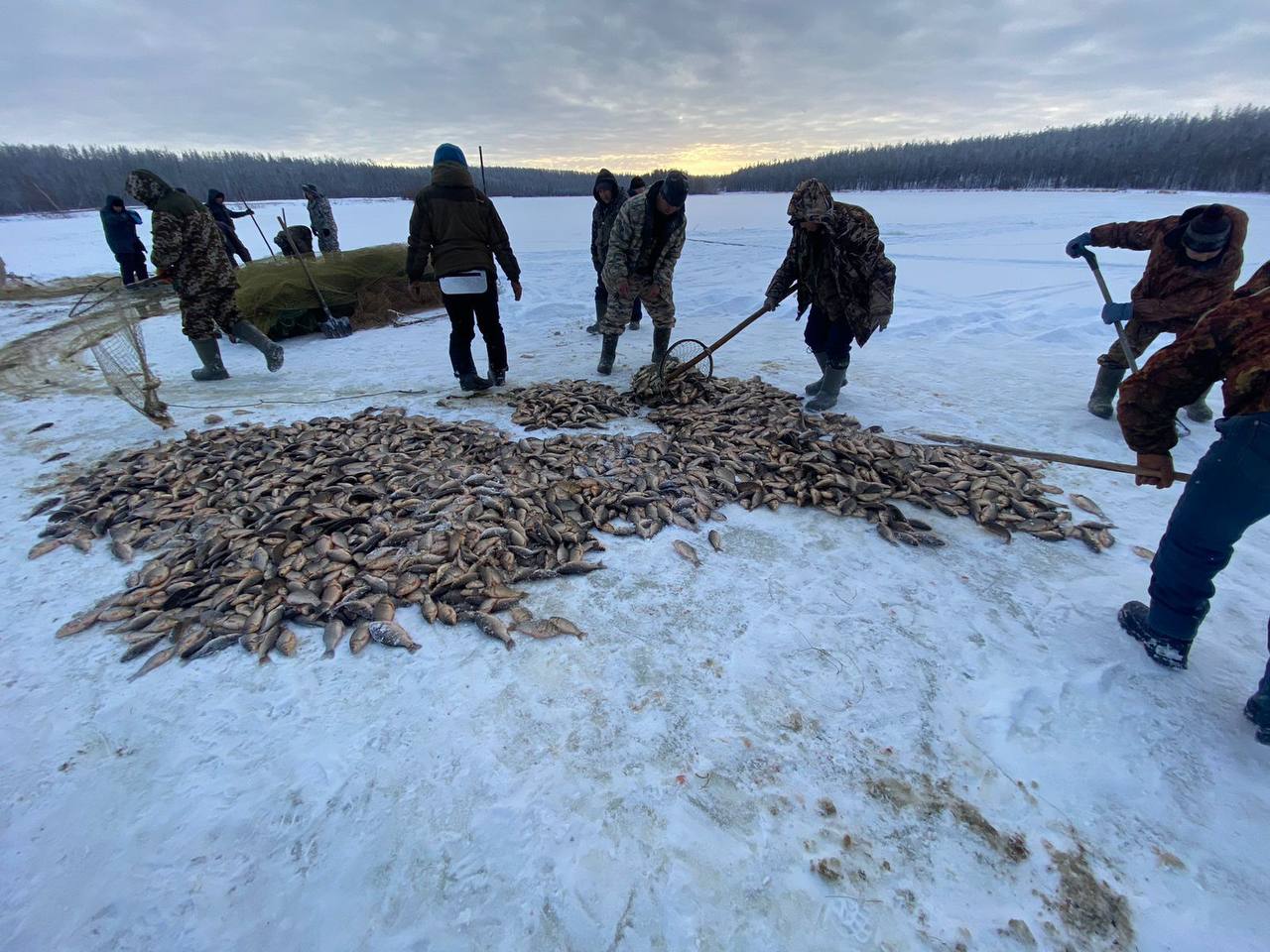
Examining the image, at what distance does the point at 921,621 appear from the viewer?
3184 millimetres

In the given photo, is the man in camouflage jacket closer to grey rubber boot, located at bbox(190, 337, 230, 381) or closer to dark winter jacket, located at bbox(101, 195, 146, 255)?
grey rubber boot, located at bbox(190, 337, 230, 381)

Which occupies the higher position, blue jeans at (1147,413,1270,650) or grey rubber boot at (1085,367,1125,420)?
blue jeans at (1147,413,1270,650)

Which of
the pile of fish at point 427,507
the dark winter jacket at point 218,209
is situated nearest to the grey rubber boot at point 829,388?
the pile of fish at point 427,507

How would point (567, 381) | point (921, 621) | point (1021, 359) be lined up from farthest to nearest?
point (1021, 359), point (567, 381), point (921, 621)

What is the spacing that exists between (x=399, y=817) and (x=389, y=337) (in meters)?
9.23

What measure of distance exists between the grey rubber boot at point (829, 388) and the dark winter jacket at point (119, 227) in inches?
524

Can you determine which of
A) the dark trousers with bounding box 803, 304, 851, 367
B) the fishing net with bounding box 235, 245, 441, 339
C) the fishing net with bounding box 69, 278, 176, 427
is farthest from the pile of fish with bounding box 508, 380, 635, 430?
the fishing net with bounding box 235, 245, 441, 339

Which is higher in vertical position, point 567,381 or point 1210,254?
point 1210,254

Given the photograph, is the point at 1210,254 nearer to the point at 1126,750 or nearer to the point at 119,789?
the point at 1126,750

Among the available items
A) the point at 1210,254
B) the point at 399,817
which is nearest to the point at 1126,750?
the point at 399,817

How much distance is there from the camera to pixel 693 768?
7.85 ft

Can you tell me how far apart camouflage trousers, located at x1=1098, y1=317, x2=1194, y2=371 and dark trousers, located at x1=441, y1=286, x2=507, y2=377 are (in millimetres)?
6422

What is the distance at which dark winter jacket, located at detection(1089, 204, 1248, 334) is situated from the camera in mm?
4820

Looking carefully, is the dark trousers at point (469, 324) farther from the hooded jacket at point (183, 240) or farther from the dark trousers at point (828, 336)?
the dark trousers at point (828, 336)
